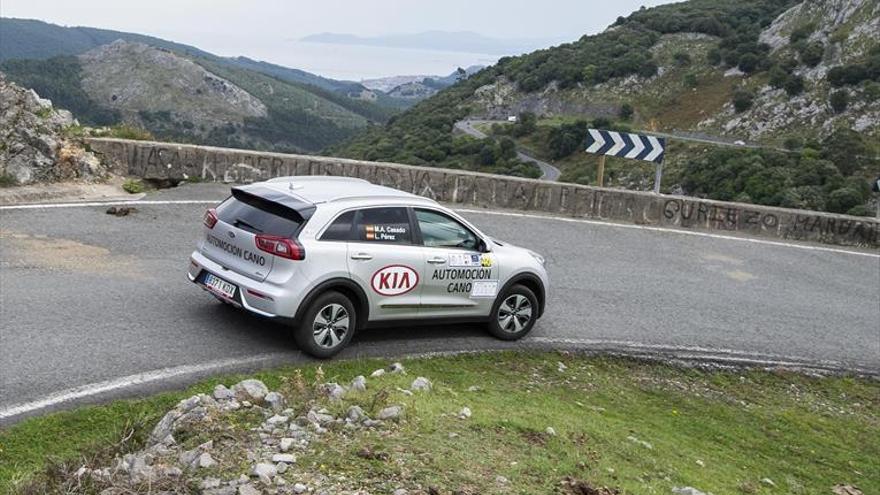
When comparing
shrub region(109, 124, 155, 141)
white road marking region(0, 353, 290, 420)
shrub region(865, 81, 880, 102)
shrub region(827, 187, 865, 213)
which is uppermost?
shrub region(865, 81, 880, 102)

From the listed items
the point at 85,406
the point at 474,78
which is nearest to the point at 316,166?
the point at 85,406

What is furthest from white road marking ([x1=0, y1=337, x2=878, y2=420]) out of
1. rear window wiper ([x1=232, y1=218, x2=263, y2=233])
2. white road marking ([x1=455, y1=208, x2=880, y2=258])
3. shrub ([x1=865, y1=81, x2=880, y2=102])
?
shrub ([x1=865, y1=81, x2=880, y2=102])

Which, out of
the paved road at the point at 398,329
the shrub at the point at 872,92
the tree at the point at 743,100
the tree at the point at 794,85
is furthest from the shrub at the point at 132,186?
the tree at the point at 743,100

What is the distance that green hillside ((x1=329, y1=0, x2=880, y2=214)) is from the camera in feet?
183

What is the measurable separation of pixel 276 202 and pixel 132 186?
6891mm

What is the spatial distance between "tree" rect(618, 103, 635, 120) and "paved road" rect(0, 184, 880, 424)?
8600cm

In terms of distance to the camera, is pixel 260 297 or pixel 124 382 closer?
pixel 124 382

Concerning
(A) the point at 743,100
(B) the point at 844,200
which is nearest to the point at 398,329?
(B) the point at 844,200

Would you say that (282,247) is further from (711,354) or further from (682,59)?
(682,59)

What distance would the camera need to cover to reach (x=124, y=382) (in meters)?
6.76

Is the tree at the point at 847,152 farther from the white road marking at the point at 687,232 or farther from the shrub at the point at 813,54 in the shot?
the white road marking at the point at 687,232

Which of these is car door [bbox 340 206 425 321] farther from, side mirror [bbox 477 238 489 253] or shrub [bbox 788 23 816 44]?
shrub [bbox 788 23 816 44]

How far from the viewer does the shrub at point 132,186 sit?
13703 millimetres

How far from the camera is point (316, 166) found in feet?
51.3
